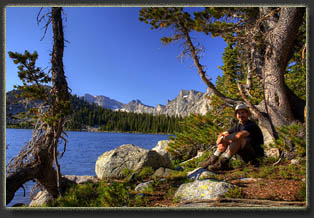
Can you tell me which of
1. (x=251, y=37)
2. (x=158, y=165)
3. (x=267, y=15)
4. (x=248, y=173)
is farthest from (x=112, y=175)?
(x=267, y=15)

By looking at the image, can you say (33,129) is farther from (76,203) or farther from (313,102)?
(313,102)

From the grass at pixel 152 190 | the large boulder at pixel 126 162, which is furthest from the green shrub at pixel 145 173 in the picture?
the large boulder at pixel 126 162

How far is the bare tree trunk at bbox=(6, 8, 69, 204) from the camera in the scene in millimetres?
3082

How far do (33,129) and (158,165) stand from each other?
3307mm

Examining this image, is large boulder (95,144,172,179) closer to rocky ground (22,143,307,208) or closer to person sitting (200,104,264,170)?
rocky ground (22,143,307,208)

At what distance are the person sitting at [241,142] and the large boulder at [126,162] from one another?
1529 millimetres

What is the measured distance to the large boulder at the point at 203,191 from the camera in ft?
7.87

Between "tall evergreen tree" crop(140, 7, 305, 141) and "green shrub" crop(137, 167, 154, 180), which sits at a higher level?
"tall evergreen tree" crop(140, 7, 305, 141)

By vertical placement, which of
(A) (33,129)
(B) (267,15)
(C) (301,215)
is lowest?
(C) (301,215)

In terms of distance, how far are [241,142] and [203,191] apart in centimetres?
178

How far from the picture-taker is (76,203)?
2994 mm

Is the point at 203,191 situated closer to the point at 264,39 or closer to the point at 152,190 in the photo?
the point at 152,190

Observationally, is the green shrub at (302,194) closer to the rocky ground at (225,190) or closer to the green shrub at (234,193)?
the rocky ground at (225,190)

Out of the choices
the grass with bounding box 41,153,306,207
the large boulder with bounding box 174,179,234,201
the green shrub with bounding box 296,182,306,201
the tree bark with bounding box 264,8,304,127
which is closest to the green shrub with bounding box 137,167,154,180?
the grass with bounding box 41,153,306,207
